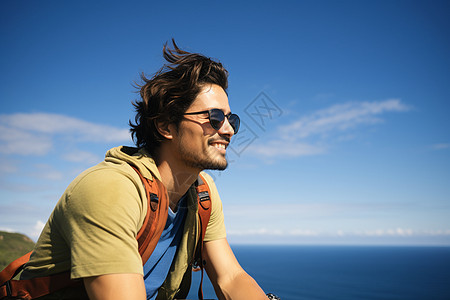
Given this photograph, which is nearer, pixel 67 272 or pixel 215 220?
pixel 67 272

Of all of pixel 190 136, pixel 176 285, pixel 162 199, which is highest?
pixel 190 136

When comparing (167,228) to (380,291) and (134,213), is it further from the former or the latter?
(380,291)

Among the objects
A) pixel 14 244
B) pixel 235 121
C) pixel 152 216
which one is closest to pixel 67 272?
pixel 152 216

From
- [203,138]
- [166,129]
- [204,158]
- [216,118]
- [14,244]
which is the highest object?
[216,118]

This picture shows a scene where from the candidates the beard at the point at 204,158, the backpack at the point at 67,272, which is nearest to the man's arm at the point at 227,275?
the beard at the point at 204,158

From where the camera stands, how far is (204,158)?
10.6ft

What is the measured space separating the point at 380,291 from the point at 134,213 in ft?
580

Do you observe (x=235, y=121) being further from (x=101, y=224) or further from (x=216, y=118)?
(x=101, y=224)

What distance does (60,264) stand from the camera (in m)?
2.27

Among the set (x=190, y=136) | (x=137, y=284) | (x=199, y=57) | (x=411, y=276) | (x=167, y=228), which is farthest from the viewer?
(x=411, y=276)

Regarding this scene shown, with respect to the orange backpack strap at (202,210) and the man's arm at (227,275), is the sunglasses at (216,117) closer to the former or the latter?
the orange backpack strap at (202,210)

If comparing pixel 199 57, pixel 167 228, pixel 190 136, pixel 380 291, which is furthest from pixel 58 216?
pixel 380 291

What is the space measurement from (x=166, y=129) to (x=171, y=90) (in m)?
0.49

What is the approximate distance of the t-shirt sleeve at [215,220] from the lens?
3541 millimetres
